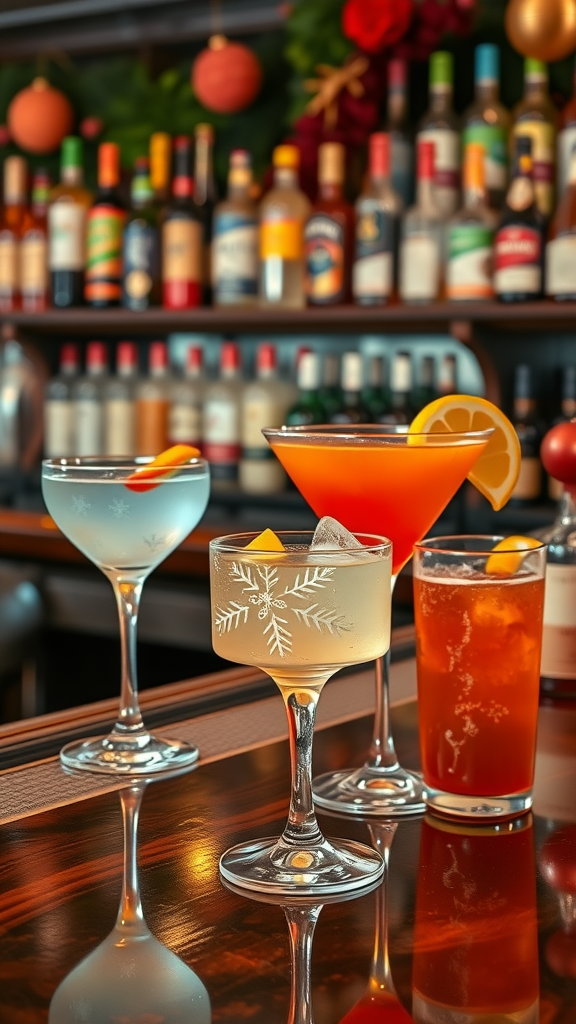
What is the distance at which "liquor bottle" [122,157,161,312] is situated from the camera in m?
2.54

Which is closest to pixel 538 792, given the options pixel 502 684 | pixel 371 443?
pixel 502 684

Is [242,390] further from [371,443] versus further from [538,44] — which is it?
[371,443]

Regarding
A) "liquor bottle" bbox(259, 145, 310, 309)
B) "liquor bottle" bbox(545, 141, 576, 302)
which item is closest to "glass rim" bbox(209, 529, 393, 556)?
"liquor bottle" bbox(545, 141, 576, 302)

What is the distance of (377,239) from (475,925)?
1.81m

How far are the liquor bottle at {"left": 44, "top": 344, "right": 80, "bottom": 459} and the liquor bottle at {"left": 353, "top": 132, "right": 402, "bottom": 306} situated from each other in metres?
0.81

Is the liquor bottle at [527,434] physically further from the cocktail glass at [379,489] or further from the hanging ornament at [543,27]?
the cocktail glass at [379,489]

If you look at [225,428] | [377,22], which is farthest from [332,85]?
[225,428]

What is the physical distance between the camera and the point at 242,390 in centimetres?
257

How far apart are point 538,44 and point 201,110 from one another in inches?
34.5

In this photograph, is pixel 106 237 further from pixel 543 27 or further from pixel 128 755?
pixel 128 755

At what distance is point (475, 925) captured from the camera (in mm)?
518

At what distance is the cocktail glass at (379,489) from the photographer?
0.70 m

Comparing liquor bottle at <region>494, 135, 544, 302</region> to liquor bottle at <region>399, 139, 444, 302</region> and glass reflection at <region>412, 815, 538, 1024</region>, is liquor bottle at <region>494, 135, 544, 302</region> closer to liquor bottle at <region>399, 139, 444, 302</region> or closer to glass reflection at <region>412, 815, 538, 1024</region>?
liquor bottle at <region>399, 139, 444, 302</region>

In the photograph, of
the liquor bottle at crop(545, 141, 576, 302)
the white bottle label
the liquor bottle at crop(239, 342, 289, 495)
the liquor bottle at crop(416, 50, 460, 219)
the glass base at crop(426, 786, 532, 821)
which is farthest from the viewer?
the liquor bottle at crop(239, 342, 289, 495)
